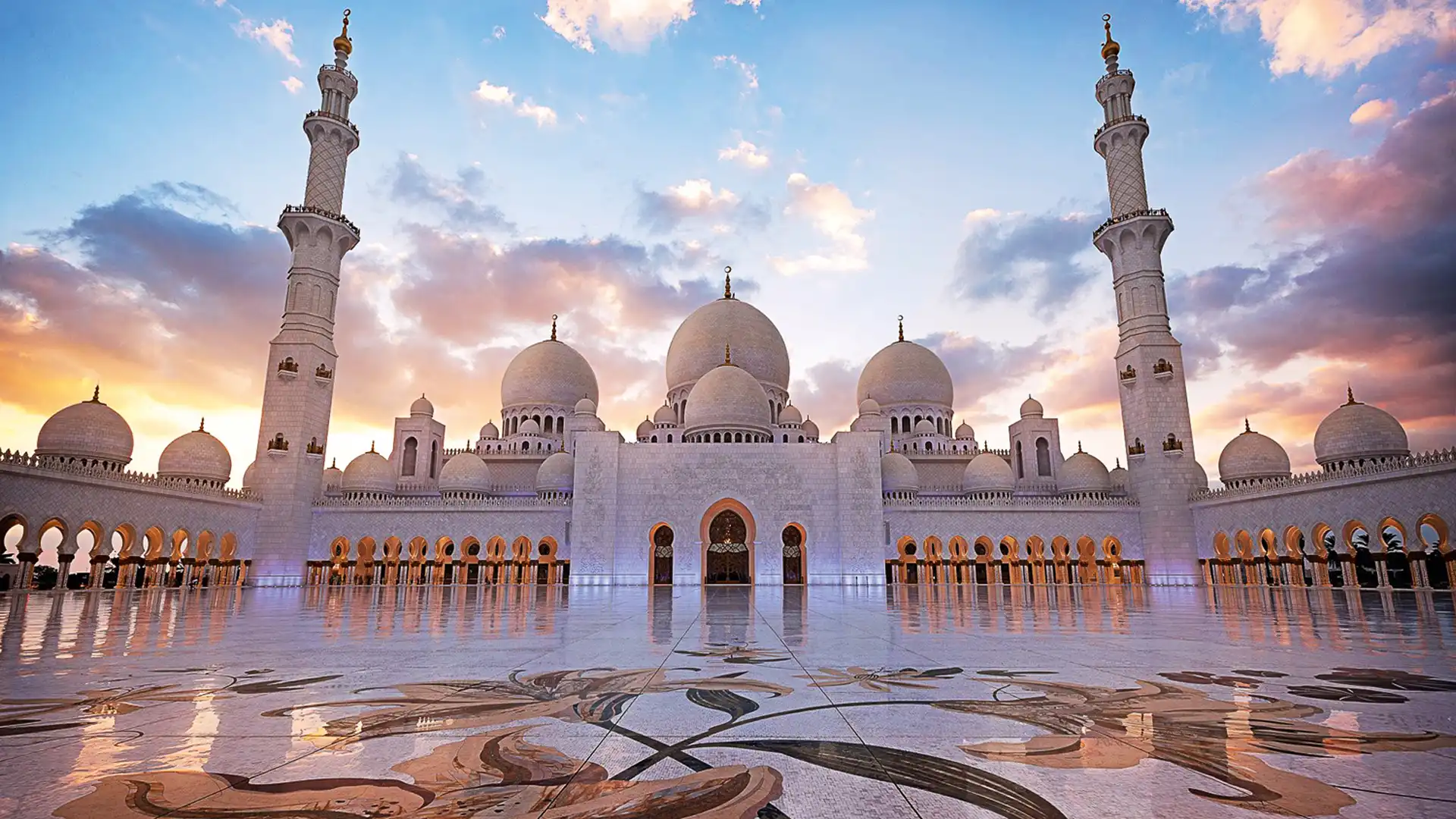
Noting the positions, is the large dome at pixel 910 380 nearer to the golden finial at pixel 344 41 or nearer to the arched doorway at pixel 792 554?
the arched doorway at pixel 792 554

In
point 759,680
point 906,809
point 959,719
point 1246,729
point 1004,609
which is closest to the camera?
point 906,809

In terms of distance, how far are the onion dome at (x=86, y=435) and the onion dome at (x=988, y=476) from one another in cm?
2924

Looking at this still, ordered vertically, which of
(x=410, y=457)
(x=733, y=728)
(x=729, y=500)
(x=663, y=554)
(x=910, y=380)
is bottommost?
(x=733, y=728)

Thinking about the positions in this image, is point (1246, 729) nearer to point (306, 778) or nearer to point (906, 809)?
point (906, 809)

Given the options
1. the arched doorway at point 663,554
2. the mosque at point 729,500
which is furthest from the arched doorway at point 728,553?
the arched doorway at point 663,554

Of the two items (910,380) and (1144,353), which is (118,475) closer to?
(910,380)

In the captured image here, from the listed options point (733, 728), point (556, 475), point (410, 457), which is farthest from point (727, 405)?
point (733, 728)

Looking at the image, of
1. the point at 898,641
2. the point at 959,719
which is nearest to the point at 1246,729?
the point at 959,719

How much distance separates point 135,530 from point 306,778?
80.9 ft

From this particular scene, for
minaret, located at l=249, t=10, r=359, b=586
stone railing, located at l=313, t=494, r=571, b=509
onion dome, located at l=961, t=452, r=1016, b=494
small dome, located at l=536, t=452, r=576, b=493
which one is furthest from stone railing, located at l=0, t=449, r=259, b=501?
onion dome, located at l=961, t=452, r=1016, b=494

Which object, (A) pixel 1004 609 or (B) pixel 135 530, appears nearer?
(A) pixel 1004 609

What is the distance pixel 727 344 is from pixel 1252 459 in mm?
19393

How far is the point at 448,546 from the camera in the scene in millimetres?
26906

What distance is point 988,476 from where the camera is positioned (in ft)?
96.0
